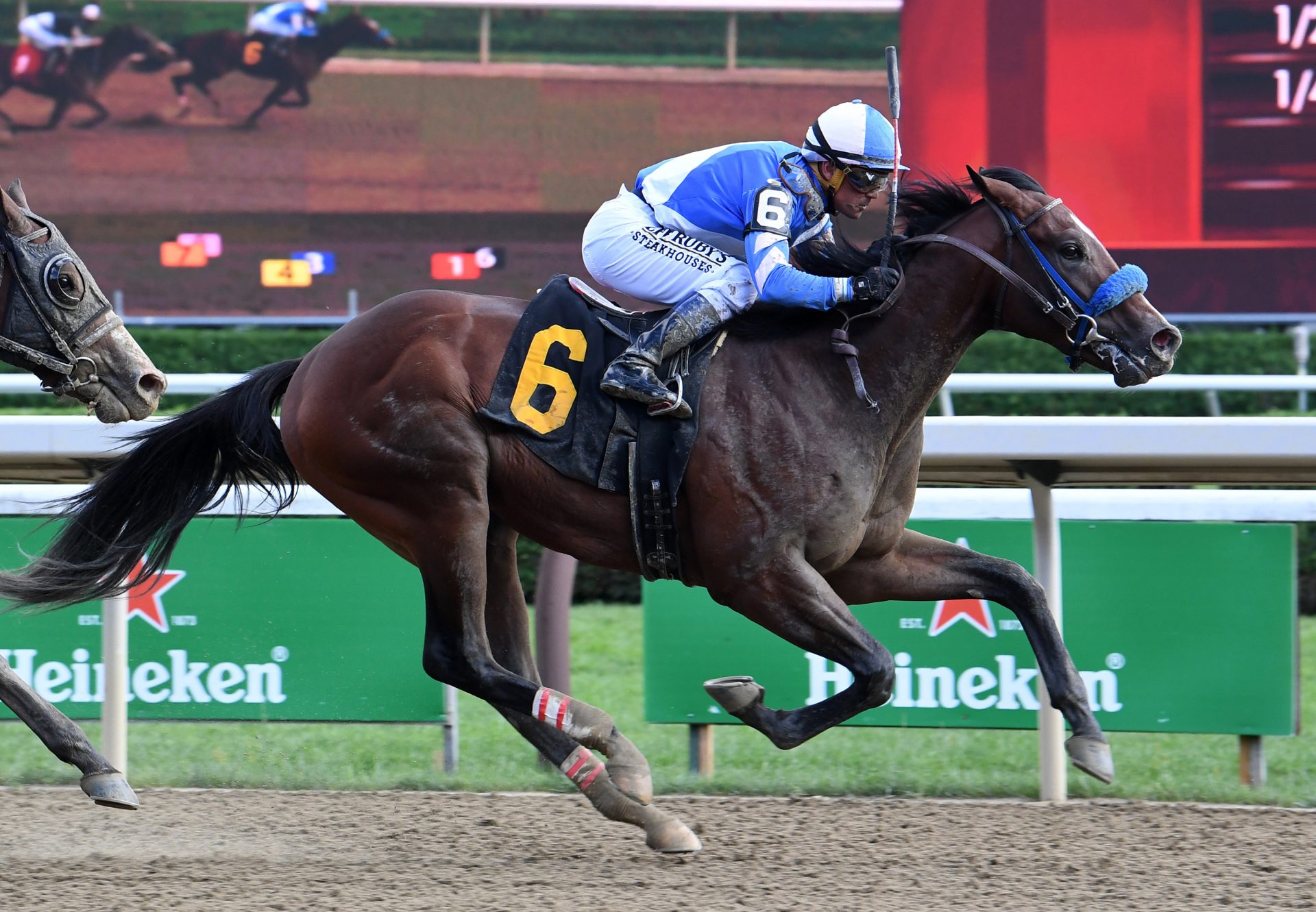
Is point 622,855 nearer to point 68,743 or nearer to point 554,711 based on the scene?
point 554,711

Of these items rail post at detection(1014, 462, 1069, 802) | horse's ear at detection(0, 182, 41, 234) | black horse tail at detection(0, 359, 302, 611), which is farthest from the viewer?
rail post at detection(1014, 462, 1069, 802)

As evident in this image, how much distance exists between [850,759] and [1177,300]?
6381 mm

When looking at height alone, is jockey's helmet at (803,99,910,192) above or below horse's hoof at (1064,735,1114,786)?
above

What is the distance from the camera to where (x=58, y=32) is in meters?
11.1

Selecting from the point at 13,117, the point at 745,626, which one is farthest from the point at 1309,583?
the point at 13,117

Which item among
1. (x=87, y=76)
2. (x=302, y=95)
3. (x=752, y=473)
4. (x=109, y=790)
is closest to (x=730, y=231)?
(x=752, y=473)

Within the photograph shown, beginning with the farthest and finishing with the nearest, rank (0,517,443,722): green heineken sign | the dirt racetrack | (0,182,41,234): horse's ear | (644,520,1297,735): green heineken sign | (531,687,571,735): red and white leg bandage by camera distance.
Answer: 1. (0,517,443,722): green heineken sign
2. (644,520,1297,735): green heineken sign
3. (531,687,571,735): red and white leg bandage
4. (0,182,41,234): horse's ear
5. the dirt racetrack

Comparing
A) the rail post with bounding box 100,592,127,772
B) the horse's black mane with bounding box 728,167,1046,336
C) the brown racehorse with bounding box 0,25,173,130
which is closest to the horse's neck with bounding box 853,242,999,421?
the horse's black mane with bounding box 728,167,1046,336

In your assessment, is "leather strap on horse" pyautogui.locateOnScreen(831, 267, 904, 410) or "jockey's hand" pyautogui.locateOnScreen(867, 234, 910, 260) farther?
"jockey's hand" pyautogui.locateOnScreen(867, 234, 910, 260)

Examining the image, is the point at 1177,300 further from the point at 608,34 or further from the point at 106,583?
the point at 106,583

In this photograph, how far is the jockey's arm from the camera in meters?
3.39

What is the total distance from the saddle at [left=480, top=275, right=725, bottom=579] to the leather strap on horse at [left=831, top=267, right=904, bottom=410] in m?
0.27

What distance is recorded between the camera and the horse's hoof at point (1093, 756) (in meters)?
3.32

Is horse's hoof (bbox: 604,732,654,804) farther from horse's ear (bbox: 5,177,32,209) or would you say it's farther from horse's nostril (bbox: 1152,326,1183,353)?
horse's ear (bbox: 5,177,32,209)
